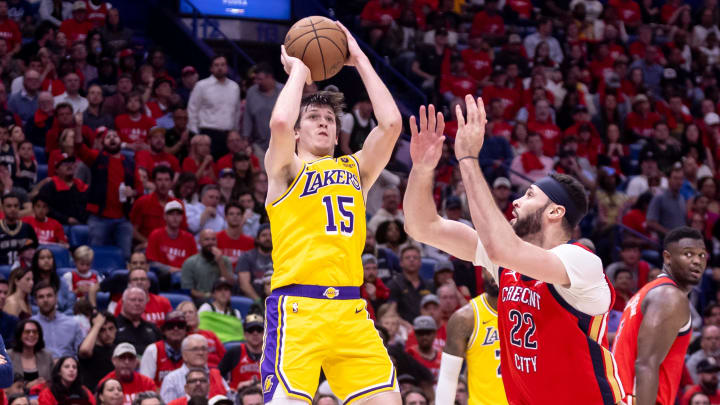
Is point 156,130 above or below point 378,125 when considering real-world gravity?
below

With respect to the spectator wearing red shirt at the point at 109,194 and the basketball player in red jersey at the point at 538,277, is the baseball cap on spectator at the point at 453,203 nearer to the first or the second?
the spectator wearing red shirt at the point at 109,194

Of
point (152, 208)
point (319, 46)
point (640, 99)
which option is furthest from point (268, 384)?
point (640, 99)

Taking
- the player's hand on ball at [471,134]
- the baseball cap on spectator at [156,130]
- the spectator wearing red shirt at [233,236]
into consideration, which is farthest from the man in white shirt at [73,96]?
the player's hand on ball at [471,134]

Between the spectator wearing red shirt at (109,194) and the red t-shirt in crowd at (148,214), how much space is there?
14 cm

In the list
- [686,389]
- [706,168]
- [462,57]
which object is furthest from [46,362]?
[706,168]

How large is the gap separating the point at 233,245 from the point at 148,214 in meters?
1.09

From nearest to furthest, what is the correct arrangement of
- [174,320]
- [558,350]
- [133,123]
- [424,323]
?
[558,350] → [174,320] → [424,323] → [133,123]

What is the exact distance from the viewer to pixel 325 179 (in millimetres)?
5906

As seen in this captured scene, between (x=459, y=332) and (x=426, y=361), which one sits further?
(x=426, y=361)

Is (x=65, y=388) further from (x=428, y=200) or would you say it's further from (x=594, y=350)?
(x=594, y=350)

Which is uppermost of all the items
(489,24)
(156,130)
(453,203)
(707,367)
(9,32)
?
(489,24)

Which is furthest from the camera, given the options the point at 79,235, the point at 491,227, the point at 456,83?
the point at 456,83

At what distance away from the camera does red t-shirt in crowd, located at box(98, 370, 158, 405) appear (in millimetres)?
9476

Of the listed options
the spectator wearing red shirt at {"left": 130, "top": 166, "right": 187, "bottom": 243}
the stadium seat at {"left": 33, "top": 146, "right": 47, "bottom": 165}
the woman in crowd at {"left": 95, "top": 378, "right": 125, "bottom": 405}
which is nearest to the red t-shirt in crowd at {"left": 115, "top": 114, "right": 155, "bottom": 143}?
the stadium seat at {"left": 33, "top": 146, "right": 47, "bottom": 165}
